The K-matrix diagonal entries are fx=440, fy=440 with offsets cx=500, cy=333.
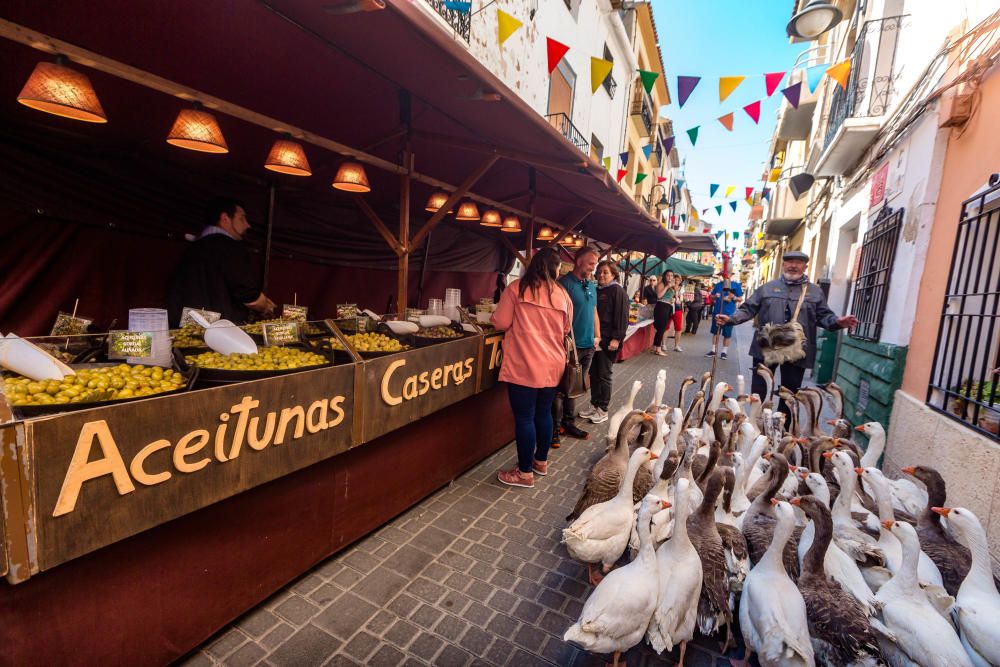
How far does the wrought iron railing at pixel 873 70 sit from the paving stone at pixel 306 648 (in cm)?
987

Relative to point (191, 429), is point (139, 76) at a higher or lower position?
higher

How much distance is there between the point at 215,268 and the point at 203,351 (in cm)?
141

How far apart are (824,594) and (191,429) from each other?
3320 millimetres

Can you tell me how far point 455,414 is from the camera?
421 cm

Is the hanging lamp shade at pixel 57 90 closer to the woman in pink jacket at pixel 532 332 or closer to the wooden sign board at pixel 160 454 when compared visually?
the wooden sign board at pixel 160 454

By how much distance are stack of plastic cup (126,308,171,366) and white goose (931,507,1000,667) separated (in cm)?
444

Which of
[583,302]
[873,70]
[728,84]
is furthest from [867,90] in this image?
[583,302]

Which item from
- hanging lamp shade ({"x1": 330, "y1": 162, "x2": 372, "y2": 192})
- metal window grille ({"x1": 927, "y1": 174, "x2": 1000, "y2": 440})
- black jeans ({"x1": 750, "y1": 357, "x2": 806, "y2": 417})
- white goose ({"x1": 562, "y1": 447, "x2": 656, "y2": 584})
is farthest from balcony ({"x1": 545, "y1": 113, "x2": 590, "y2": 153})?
white goose ({"x1": 562, "y1": 447, "x2": 656, "y2": 584})

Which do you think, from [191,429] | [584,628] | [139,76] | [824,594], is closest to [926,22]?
[824,594]

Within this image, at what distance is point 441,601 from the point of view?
2811mm

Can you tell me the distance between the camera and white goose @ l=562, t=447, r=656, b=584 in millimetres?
2818

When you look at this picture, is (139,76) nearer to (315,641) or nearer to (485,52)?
(315,641)

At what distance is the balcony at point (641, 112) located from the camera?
65.5 feet

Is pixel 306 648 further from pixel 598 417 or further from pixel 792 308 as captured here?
pixel 792 308
